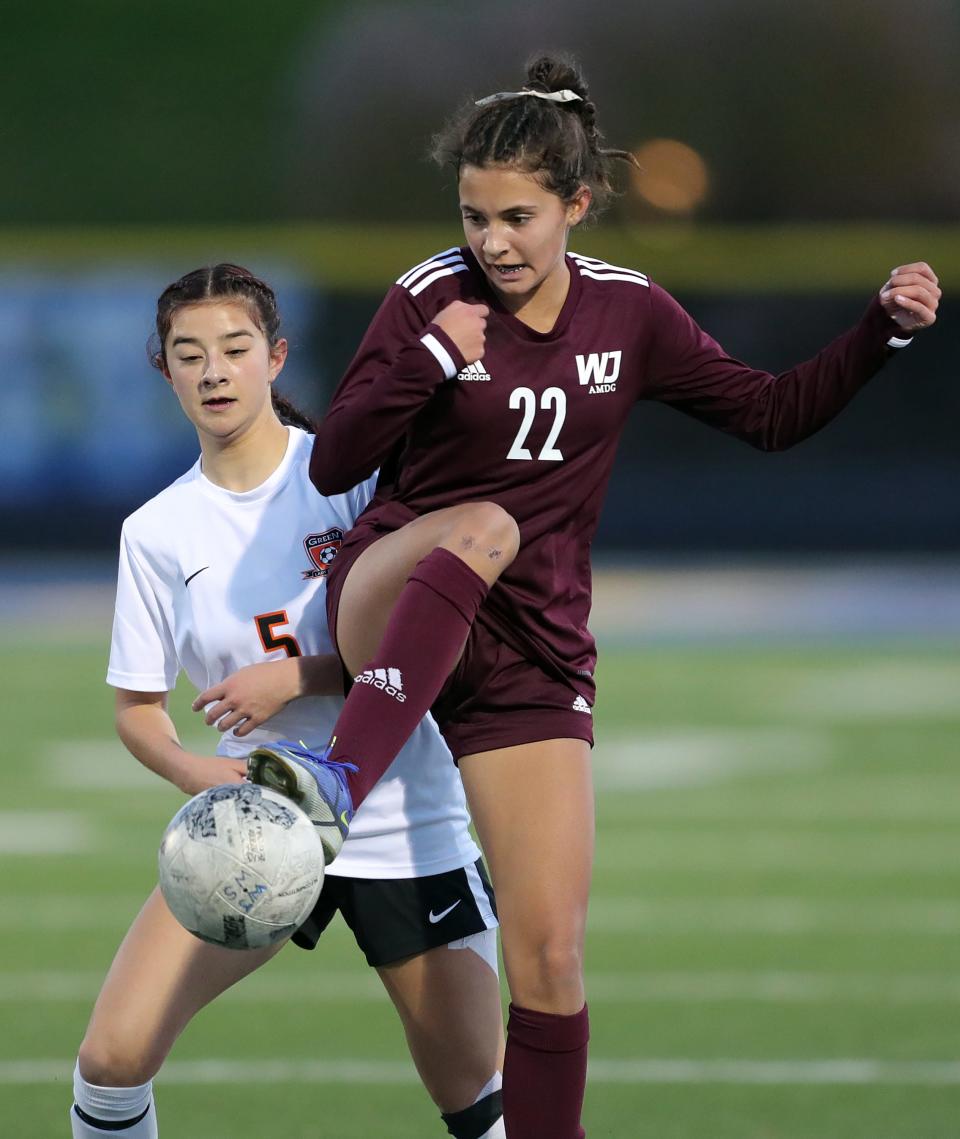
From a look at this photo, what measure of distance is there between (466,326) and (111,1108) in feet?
4.44

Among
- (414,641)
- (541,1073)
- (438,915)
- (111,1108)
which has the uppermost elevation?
(414,641)

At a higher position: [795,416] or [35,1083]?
[795,416]

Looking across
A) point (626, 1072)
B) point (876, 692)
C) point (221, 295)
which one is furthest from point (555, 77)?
point (876, 692)

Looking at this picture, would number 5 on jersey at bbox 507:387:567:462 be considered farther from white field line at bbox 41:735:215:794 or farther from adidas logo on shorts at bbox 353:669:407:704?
white field line at bbox 41:735:215:794

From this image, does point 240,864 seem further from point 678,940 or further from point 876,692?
point 876,692

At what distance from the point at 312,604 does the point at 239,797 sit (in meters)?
0.67

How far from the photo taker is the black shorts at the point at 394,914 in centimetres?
327

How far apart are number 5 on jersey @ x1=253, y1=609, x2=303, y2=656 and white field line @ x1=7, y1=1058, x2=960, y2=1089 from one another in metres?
1.56

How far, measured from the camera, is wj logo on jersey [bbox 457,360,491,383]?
10.3ft

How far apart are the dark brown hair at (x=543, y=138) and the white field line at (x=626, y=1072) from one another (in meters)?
2.15

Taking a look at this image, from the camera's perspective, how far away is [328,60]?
2075 cm

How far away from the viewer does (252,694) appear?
10.4ft

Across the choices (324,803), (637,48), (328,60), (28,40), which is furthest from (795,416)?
(28,40)

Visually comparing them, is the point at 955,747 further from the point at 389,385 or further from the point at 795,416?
the point at 389,385
